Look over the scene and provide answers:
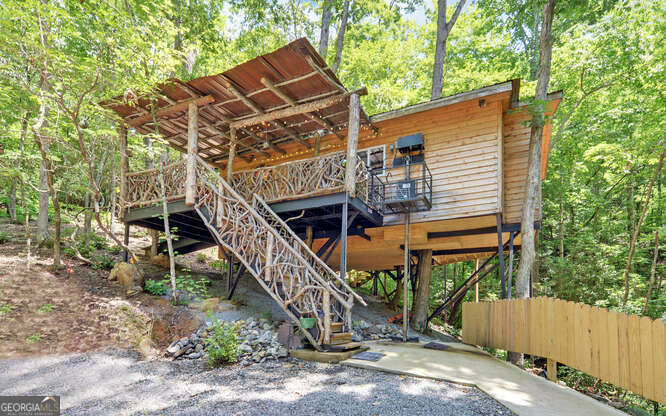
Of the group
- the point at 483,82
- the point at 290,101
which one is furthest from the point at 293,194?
the point at 483,82

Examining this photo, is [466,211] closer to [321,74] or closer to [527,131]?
[527,131]

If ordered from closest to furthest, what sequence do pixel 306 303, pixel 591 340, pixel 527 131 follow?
pixel 591 340 < pixel 306 303 < pixel 527 131

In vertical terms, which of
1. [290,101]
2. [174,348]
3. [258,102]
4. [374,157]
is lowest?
[174,348]

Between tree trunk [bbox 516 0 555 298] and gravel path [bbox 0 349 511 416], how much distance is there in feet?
17.7

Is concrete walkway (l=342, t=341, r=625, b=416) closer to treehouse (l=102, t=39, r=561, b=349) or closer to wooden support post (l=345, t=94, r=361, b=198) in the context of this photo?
treehouse (l=102, t=39, r=561, b=349)

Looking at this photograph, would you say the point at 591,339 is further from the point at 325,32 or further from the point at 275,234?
the point at 325,32

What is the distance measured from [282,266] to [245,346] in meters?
1.70

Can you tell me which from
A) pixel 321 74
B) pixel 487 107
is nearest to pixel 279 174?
pixel 321 74

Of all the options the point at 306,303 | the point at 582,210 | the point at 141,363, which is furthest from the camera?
the point at 582,210

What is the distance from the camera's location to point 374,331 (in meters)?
10.4

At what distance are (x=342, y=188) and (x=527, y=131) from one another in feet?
19.8

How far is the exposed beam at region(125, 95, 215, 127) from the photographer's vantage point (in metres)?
8.87

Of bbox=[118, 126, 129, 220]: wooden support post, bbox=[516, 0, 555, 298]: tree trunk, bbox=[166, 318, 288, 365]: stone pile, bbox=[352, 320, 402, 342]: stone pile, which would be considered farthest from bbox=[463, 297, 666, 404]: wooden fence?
bbox=[118, 126, 129, 220]: wooden support post

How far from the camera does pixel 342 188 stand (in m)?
8.38
